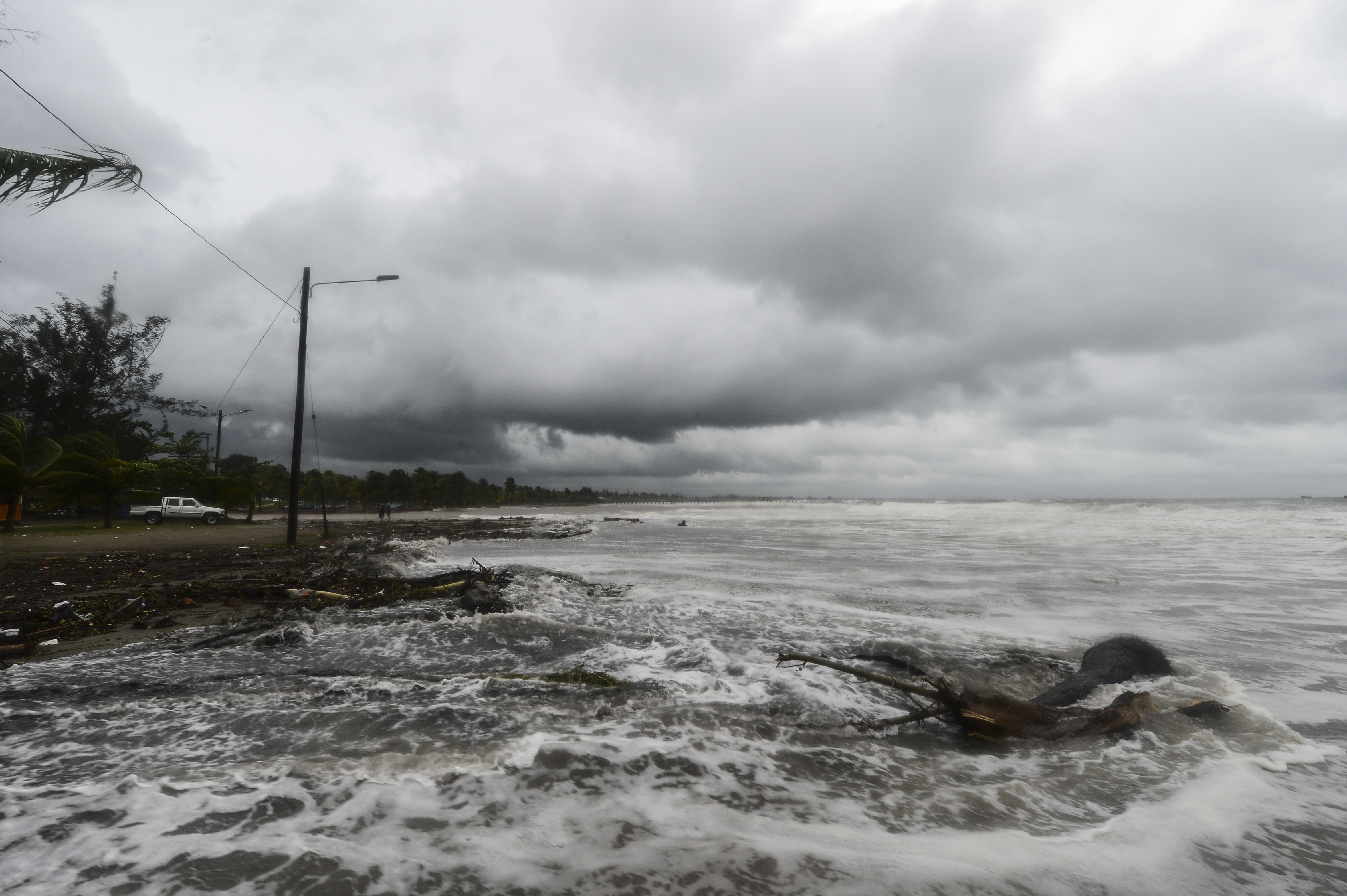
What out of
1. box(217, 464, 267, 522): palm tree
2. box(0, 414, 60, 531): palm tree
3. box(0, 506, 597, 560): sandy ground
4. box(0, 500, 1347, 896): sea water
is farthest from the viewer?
box(217, 464, 267, 522): palm tree

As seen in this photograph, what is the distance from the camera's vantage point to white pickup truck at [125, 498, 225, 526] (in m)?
32.2

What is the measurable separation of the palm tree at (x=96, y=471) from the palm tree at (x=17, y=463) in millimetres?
1053


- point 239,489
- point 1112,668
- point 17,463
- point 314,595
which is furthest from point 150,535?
point 1112,668

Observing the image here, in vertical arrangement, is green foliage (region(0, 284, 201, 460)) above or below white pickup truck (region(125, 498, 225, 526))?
above

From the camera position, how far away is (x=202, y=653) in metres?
5.39

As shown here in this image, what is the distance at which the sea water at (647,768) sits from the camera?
7.86 ft

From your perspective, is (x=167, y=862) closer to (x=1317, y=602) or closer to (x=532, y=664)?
(x=532, y=664)

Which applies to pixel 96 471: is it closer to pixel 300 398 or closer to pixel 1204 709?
pixel 300 398

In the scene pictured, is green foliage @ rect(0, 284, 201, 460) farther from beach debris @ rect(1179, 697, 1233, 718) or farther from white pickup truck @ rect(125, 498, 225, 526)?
beach debris @ rect(1179, 697, 1233, 718)

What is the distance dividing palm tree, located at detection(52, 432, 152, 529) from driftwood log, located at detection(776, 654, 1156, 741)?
31667 millimetres

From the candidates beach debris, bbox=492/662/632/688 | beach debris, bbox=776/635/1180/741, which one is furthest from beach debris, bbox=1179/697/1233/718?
beach debris, bbox=492/662/632/688

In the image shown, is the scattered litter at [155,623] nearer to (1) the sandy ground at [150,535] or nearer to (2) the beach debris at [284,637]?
(2) the beach debris at [284,637]

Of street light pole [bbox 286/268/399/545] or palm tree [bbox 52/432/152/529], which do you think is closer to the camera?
street light pole [bbox 286/268/399/545]

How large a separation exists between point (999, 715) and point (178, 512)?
41678 mm
